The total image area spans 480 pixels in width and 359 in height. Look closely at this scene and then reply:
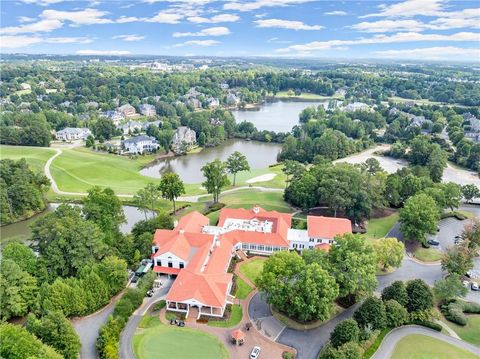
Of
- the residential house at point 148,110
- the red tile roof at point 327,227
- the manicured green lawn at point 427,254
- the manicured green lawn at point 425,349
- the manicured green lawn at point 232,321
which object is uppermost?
the residential house at point 148,110

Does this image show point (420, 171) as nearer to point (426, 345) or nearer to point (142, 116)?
point (426, 345)

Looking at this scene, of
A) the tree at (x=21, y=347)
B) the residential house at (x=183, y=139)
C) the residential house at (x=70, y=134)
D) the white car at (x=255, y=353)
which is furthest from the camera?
the residential house at (x=70, y=134)

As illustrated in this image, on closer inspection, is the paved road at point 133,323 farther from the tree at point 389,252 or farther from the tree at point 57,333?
the tree at point 389,252

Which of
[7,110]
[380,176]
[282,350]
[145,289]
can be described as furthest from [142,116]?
[282,350]

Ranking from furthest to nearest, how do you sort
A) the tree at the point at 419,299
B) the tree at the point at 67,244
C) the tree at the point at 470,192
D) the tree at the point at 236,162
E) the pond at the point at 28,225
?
the tree at the point at 236,162, the tree at the point at 470,192, the pond at the point at 28,225, the tree at the point at 67,244, the tree at the point at 419,299

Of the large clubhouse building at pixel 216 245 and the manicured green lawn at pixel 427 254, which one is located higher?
the large clubhouse building at pixel 216 245

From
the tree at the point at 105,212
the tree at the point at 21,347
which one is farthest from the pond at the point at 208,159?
the tree at the point at 21,347
